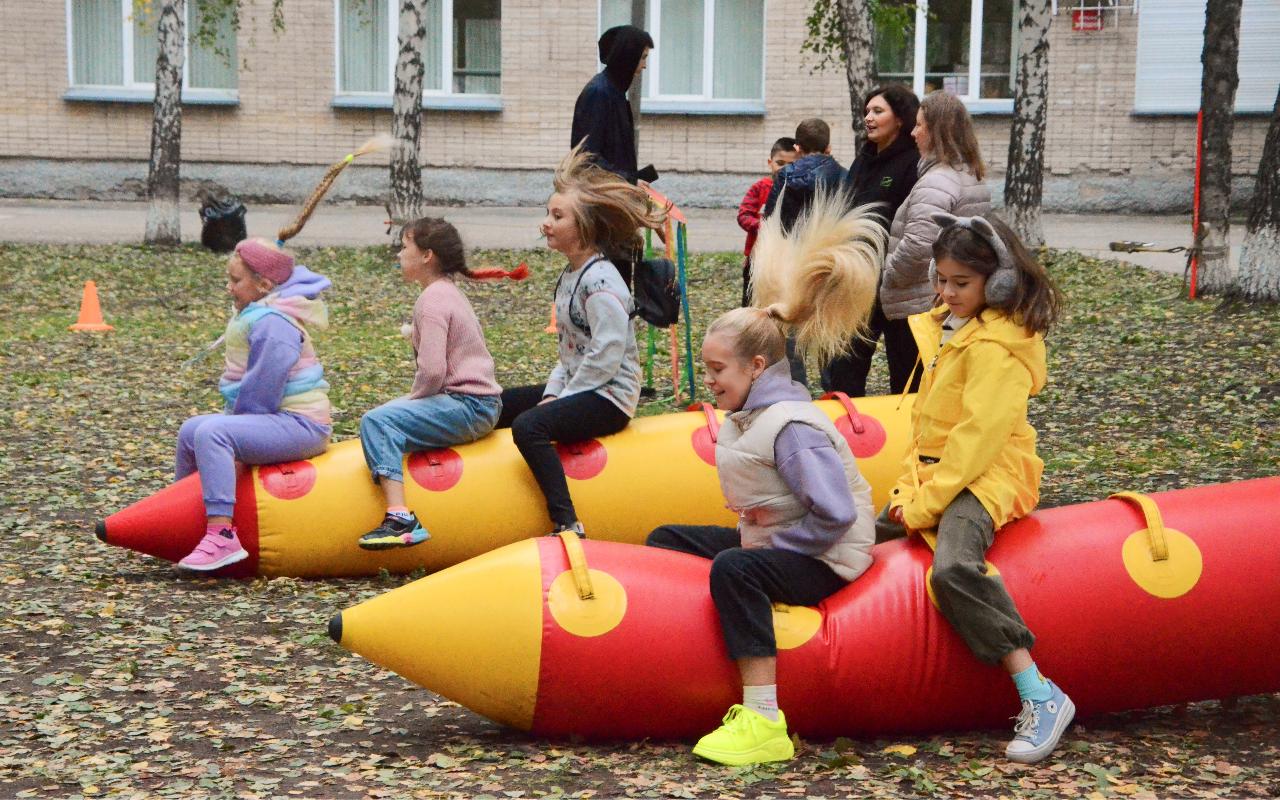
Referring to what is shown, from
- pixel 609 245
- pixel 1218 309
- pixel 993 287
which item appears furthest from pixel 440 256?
pixel 1218 309

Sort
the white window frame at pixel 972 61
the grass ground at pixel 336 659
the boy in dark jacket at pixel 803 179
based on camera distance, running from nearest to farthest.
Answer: the grass ground at pixel 336 659 → the boy in dark jacket at pixel 803 179 → the white window frame at pixel 972 61

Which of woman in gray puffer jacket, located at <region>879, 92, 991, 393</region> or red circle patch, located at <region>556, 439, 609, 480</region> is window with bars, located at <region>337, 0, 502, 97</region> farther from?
red circle patch, located at <region>556, 439, 609, 480</region>

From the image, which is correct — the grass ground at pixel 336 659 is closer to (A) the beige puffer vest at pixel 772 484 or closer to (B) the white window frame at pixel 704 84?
(A) the beige puffer vest at pixel 772 484

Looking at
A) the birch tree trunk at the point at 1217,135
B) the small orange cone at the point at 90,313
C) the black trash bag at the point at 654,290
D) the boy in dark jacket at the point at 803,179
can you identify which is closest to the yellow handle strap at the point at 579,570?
the black trash bag at the point at 654,290

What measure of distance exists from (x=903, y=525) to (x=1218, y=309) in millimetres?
7755

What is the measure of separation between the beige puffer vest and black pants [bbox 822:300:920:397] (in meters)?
2.46

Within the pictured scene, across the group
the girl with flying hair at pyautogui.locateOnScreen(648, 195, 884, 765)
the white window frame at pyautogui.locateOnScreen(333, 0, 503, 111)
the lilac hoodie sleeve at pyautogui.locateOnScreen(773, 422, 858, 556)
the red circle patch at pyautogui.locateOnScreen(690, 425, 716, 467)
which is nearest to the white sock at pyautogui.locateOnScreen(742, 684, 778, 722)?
the girl with flying hair at pyautogui.locateOnScreen(648, 195, 884, 765)

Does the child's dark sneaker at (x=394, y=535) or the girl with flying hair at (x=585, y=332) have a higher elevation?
the girl with flying hair at (x=585, y=332)

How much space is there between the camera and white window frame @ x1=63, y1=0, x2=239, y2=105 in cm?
2219

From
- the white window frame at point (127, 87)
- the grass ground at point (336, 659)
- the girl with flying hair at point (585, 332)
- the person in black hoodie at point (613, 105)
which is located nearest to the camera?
the grass ground at point (336, 659)

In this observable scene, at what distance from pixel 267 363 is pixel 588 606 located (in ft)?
8.39

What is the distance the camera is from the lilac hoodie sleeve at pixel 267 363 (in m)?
6.34

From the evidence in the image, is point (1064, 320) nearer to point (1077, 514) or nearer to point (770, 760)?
point (1077, 514)

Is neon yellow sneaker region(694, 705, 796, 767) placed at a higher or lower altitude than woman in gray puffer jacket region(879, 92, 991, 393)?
lower
